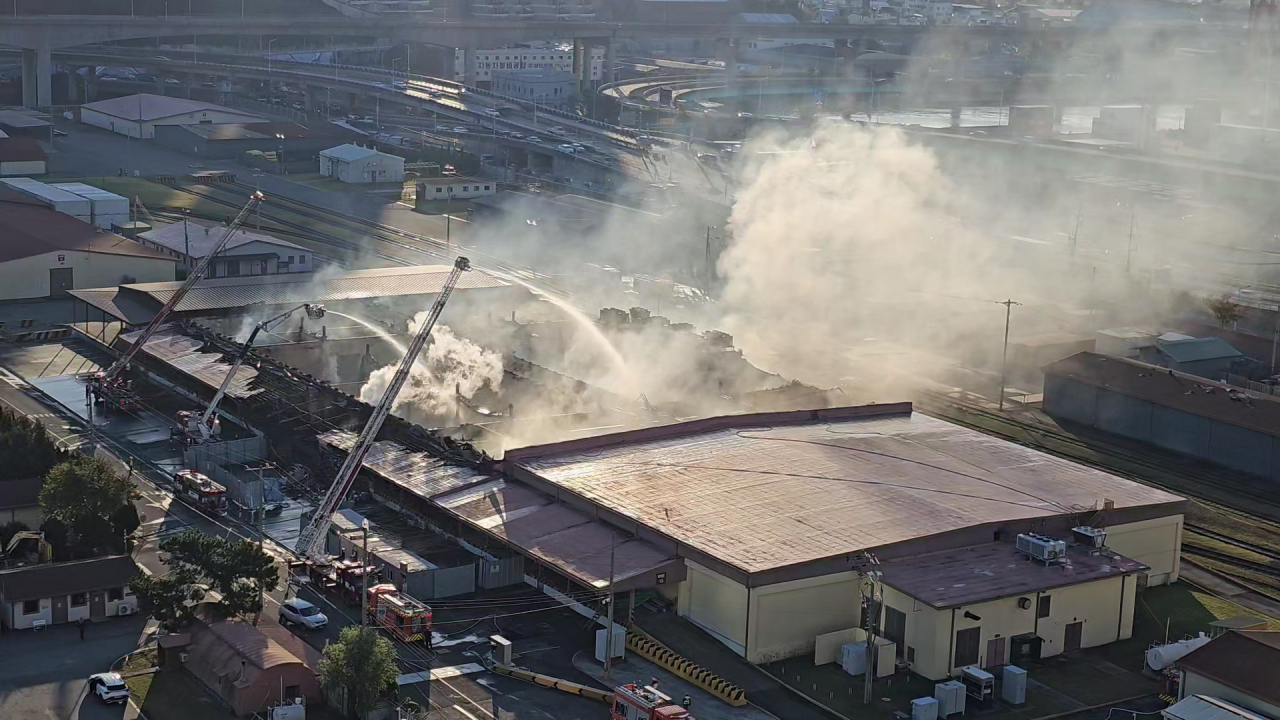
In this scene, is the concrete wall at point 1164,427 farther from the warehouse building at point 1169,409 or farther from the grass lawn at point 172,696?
the grass lawn at point 172,696

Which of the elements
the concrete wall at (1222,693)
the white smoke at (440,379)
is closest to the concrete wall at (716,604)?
the concrete wall at (1222,693)

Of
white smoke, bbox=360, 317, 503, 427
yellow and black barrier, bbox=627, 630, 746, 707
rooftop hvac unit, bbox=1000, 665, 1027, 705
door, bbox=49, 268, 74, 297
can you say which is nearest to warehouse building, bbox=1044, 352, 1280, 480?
white smoke, bbox=360, 317, 503, 427

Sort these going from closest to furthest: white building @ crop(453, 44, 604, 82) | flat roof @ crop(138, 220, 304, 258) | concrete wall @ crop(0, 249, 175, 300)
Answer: concrete wall @ crop(0, 249, 175, 300)
flat roof @ crop(138, 220, 304, 258)
white building @ crop(453, 44, 604, 82)

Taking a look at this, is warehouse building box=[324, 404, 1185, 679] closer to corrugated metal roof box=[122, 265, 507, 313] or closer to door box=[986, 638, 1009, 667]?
door box=[986, 638, 1009, 667]

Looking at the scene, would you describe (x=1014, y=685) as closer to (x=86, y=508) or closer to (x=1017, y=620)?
(x=1017, y=620)

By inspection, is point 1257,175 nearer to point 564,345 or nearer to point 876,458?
point 564,345

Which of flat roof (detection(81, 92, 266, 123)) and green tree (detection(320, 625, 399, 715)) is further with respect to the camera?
flat roof (detection(81, 92, 266, 123))

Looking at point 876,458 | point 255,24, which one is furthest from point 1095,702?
point 255,24
